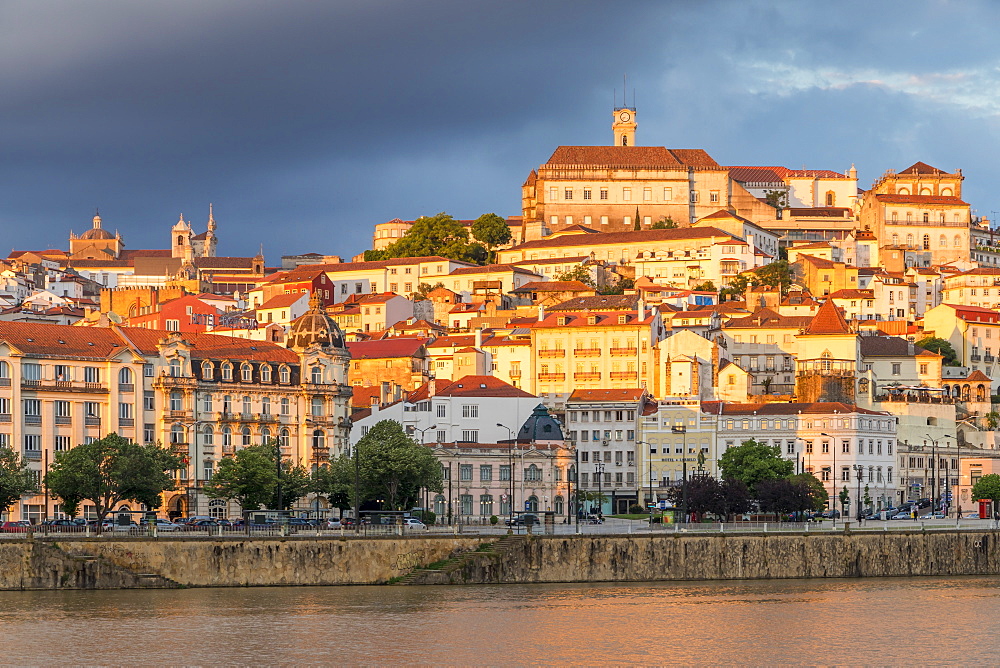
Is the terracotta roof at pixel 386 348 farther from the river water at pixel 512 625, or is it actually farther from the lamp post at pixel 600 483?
the river water at pixel 512 625

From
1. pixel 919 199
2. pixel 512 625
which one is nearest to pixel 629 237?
pixel 919 199

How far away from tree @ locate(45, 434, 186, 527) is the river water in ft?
40.9

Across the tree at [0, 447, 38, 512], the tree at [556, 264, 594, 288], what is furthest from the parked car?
the tree at [556, 264, 594, 288]

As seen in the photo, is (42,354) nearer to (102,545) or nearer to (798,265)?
(102,545)

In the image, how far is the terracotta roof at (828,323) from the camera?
477ft

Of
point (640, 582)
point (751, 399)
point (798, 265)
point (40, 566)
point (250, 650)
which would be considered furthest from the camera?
point (798, 265)

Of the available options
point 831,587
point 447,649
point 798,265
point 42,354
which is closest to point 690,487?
point 831,587

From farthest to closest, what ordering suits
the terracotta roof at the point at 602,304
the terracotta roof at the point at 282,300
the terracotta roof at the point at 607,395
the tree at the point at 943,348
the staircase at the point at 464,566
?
1. the terracotta roof at the point at 282,300
2. the tree at the point at 943,348
3. the terracotta roof at the point at 602,304
4. the terracotta roof at the point at 607,395
5. the staircase at the point at 464,566

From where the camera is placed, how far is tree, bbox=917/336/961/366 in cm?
15600

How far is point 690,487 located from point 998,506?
30126 mm

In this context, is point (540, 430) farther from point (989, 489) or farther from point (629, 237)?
point (629, 237)

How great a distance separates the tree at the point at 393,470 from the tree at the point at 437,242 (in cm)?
9219

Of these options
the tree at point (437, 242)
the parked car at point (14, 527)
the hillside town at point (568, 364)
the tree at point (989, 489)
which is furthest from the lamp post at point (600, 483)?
the tree at point (437, 242)

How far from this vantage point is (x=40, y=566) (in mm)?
78562
